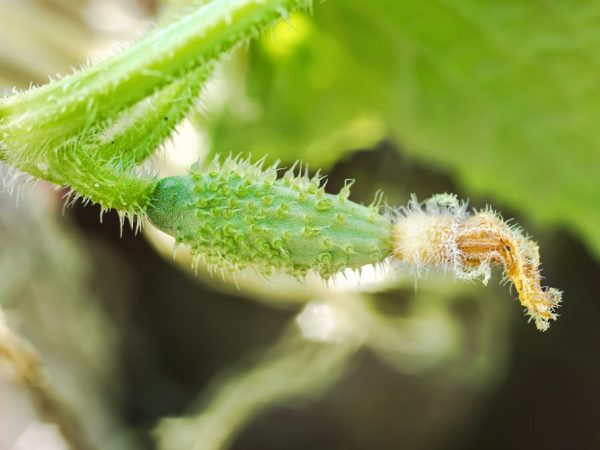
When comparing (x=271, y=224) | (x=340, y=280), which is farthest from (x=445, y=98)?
(x=271, y=224)

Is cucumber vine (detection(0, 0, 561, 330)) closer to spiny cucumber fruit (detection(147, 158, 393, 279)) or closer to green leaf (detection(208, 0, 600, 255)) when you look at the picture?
spiny cucumber fruit (detection(147, 158, 393, 279))

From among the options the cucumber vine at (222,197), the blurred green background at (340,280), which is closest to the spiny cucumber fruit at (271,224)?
the cucumber vine at (222,197)

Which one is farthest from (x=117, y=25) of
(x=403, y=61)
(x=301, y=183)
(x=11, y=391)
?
(x=301, y=183)

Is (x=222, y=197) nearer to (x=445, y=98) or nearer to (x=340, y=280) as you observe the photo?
(x=340, y=280)

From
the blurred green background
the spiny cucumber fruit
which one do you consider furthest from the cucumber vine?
the blurred green background

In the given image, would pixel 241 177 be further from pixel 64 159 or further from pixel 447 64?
pixel 447 64
